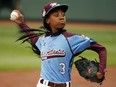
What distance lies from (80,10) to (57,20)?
65.6ft

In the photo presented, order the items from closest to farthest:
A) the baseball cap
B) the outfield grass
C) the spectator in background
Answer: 1. the baseball cap
2. the outfield grass
3. the spectator in background

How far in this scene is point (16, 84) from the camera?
8766mm

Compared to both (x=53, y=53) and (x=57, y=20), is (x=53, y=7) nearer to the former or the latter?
(x=57, y=20)

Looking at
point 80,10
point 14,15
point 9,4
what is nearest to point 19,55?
point 14,15

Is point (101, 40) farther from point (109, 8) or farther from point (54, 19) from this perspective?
point (54, 19)

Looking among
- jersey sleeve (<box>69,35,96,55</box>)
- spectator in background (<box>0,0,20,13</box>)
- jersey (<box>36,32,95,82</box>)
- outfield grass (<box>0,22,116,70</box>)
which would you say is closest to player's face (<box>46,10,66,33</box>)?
jersey (<box>36,32,95,82</box>)

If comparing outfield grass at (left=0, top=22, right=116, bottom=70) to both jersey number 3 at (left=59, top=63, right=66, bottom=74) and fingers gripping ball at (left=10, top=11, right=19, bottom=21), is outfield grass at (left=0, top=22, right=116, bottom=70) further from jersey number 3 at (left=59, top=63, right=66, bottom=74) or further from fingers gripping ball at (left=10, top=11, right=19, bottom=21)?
jersey number 3 at (left=59, top=63, right=66, bottom=74)

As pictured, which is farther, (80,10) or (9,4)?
(80,10)

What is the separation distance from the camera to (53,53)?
484 cm

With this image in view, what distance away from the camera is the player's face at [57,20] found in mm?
→ 4852

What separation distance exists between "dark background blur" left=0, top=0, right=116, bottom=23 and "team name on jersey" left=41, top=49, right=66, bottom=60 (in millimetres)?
19298

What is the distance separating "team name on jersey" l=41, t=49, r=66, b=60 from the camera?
4781 millimetres

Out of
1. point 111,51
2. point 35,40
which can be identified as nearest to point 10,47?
point 111,51

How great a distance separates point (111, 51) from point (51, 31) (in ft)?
31.2
